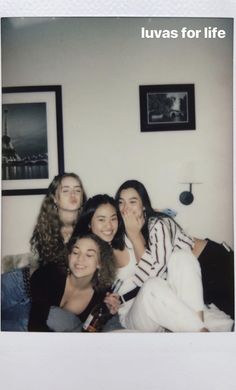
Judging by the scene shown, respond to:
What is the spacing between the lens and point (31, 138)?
5.81 feet

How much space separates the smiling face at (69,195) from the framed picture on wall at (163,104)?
30cm

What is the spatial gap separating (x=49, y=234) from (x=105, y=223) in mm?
200

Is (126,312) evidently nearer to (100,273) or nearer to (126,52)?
(100,273)

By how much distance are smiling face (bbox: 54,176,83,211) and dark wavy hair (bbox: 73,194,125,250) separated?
3cm

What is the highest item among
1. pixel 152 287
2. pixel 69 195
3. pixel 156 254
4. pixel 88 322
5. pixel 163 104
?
pixel 163 104

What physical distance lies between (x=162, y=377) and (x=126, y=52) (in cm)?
113

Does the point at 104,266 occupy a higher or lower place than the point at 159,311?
higher

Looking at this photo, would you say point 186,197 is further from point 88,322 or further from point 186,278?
point 88,322

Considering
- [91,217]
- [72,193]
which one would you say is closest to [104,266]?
[91,217]

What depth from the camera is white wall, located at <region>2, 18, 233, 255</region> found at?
1.76m

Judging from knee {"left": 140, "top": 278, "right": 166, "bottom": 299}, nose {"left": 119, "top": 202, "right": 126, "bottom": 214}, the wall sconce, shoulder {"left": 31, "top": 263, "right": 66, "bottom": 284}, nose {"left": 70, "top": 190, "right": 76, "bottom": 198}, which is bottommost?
knee {"left": 140, "top": 278, "right": 166, "bottom": 299}

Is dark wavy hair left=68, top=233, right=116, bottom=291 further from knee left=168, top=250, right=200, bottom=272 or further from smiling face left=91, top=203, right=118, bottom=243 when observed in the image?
knee left=168, top=250, right=200, bottom=272

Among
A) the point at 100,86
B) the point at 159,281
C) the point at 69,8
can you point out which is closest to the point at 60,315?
the point at 159,281

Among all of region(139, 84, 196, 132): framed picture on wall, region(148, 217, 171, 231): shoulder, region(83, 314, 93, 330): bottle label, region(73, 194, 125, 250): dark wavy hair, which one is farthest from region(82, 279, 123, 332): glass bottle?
region(139, 84, 196, 132): framed picture on wall
